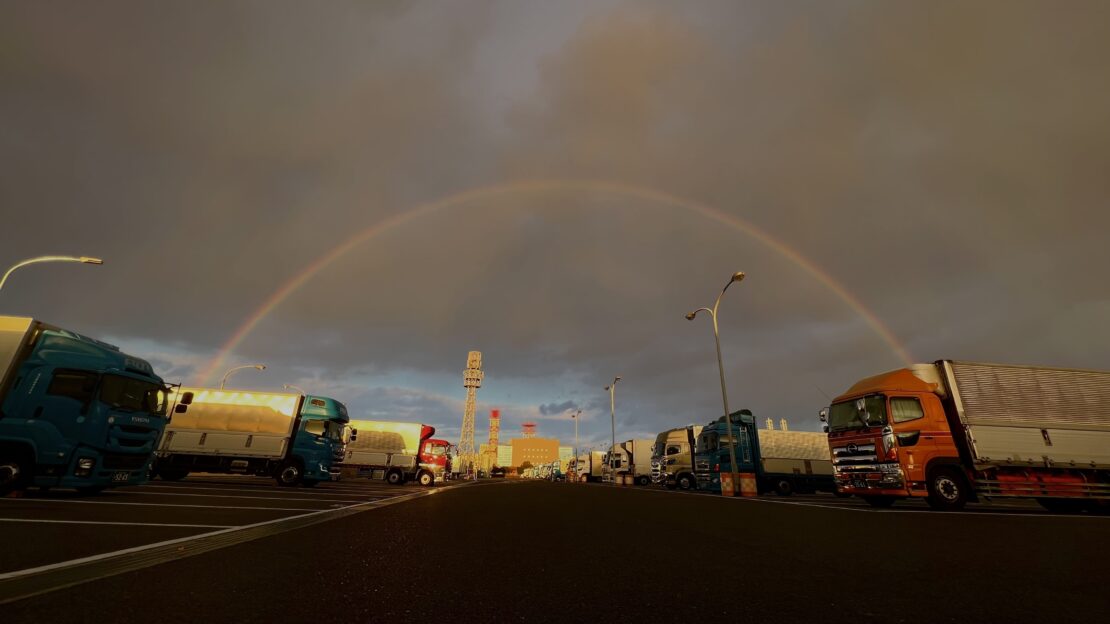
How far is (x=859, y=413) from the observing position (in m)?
13.3

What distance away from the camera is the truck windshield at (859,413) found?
12.8 meters

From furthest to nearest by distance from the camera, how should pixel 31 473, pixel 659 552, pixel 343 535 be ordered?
pixel 31 473 < pixel 343 535 < pixel 659 552

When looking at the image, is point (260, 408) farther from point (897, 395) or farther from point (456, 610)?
point (897, 395)

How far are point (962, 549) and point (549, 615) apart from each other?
541 cm

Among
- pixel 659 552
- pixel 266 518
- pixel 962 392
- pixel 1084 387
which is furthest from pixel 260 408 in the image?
pixel 1084 387

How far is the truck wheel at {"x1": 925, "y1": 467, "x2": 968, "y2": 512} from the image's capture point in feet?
39.1

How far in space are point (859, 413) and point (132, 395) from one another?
19.0 metres

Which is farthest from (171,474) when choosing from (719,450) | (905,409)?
(905,409)

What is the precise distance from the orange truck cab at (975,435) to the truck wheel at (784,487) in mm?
13130

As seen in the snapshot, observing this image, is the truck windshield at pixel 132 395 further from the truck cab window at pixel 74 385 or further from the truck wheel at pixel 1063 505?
the truck wheel at pixel 1063 505

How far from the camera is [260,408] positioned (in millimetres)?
21109

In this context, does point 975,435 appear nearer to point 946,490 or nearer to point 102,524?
point 946,490

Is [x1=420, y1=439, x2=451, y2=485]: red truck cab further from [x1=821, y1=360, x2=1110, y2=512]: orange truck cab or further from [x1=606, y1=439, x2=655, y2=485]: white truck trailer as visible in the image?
[x1=821, y1=360, x2=1110, y2=512]: orange truck cab

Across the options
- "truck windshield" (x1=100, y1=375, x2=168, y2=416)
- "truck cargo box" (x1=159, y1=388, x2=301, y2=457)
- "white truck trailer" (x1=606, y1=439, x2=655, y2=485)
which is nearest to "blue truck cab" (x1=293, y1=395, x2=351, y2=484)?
"truck cargo box" (x1=159, y1=388, x2=301, y2=457)
